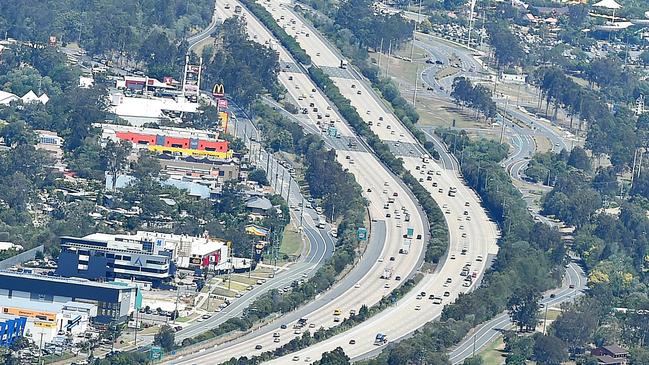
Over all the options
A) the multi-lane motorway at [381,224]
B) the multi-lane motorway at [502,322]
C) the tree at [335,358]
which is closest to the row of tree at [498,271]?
the multi-lane motorway at [502,322]

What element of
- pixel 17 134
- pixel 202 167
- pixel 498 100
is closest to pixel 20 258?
pixel 17 134

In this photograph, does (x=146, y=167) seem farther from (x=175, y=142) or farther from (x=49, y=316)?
(x=49, y=316)

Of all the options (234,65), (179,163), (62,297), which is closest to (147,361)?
(62,297)

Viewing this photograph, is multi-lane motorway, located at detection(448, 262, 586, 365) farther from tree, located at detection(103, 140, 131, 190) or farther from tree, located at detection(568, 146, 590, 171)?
tree, located at detection(568, 146, 590, 171)

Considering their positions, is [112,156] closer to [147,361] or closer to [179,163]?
[179,163]

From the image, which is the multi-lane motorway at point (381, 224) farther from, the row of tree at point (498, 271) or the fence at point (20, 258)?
the fence at point (20, 258)

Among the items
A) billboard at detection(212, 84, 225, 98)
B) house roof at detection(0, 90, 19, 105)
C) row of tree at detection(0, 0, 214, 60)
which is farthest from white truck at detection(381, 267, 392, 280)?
row of tree at detection(0, 0, 214, 60)
